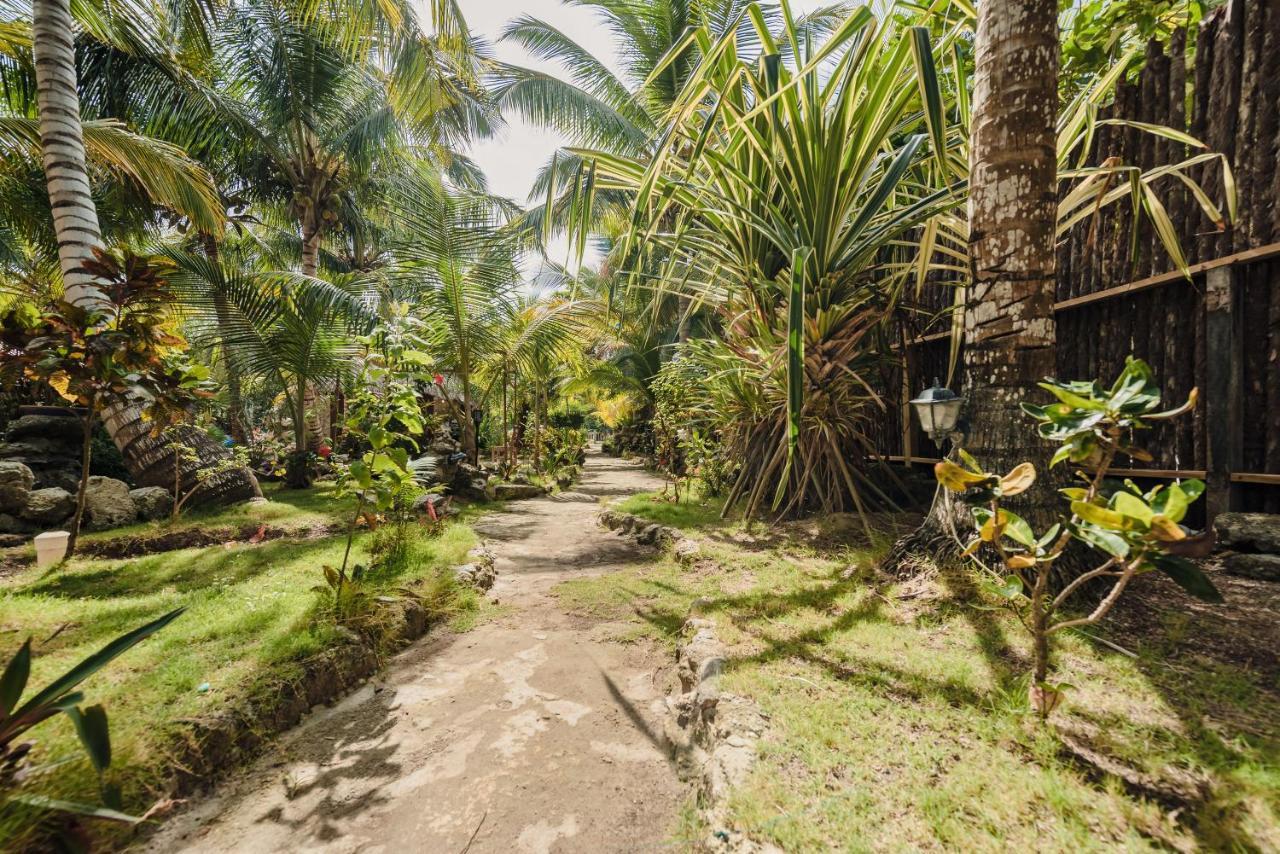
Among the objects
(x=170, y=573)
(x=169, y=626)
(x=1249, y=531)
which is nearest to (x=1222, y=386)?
(x=1249, y=531)

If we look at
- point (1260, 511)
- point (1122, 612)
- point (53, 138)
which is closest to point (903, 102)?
point (1122, 612)

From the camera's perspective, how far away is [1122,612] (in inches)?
67.4

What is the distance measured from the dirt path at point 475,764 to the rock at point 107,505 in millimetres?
3603

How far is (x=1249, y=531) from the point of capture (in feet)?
6.94

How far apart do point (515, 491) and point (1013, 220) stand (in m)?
6.94

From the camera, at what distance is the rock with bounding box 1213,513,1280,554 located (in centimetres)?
206

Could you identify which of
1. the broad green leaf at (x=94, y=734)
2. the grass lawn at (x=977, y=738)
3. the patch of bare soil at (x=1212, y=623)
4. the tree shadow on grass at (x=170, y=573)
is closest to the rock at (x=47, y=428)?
the tree shadow on grass at (x=170, y=573)

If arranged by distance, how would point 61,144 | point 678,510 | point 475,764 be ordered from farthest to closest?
1. point 678,510
2. point 61,144
3. point 475,764

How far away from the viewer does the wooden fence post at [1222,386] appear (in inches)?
91.6

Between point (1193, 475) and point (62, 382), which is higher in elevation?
point (62, 382)

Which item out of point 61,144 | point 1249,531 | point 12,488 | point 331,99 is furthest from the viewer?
point 331,99

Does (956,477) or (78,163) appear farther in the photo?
(78,163)

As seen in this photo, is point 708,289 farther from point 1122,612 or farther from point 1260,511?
point 1260,511

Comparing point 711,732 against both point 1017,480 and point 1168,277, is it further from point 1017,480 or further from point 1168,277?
point 1168,277
